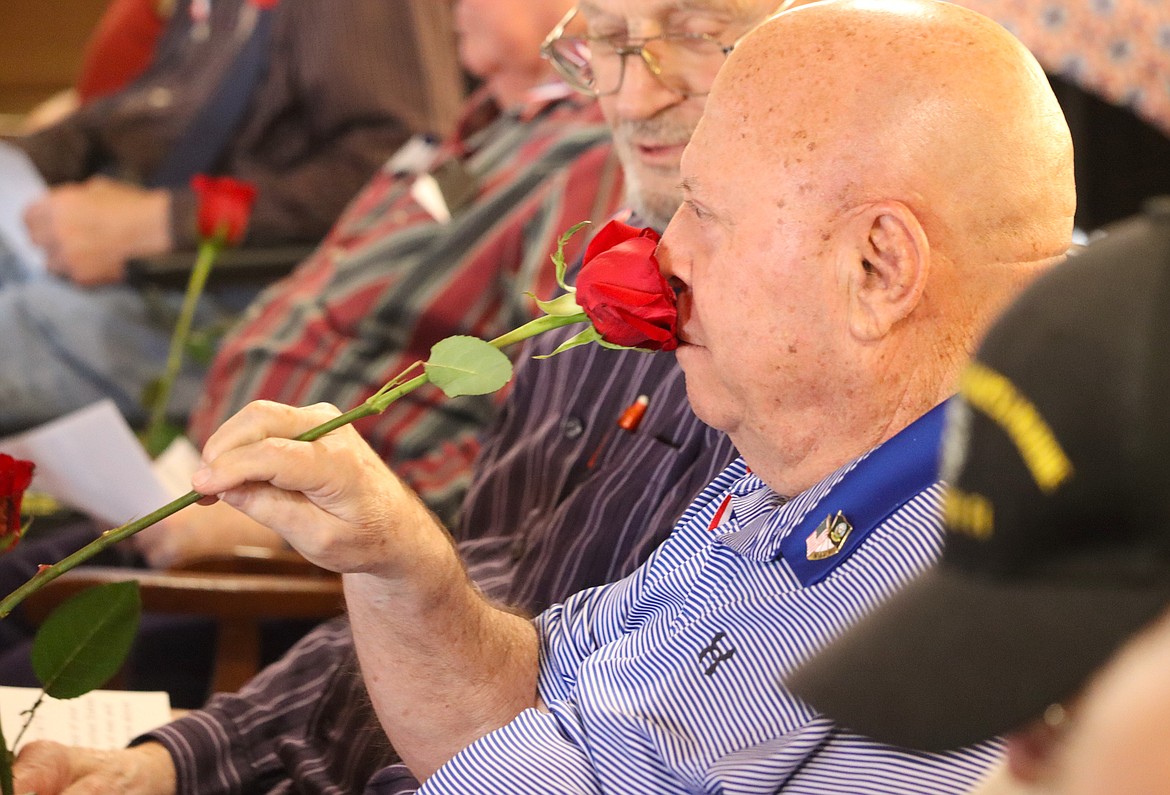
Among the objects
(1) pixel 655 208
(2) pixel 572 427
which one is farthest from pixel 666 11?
(2) pixel 572 427

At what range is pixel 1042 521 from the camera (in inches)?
17.9

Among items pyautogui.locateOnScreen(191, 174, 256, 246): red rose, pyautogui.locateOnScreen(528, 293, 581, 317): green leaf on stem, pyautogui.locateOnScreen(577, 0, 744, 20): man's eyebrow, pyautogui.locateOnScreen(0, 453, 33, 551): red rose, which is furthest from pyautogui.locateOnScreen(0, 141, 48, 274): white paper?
pyautogui.locateOnScreen(528, 293, 581, 317): green leaf on stem

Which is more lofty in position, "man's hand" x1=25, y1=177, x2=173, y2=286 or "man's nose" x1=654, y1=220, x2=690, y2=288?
"man's nose" x1=654, y1=220, x2=690, y2=288

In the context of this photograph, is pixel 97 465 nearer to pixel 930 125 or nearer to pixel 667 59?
pixel 667 59

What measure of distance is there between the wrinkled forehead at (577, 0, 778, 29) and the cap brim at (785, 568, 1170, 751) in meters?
0.95

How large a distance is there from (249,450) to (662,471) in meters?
0.46

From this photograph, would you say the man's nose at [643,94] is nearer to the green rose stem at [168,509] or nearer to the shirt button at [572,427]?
the shirt button at [572,427]

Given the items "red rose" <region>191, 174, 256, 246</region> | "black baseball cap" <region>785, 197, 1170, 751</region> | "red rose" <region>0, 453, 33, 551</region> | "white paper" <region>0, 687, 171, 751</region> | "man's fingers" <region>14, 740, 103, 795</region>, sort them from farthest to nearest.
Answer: "red rose" <region>191, 174, 256, 246</region>
"white paper" <region>0, 687, 171, 751</region>
"man's fingers" <region>14, 740, 103, 795</region>
"red rose" <region>0, 453, 33, 551</region>
"black baseball cap" <region>785, 197, 1170, 751</region>

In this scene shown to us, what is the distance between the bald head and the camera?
871 mm

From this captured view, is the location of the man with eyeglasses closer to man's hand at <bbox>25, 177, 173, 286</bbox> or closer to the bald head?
the bald head

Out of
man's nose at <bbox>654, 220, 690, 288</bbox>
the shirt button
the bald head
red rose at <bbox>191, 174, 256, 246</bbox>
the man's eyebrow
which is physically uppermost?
the bald head

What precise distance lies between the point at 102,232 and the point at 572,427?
5.49 ft

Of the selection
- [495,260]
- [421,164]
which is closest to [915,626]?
[495,260]

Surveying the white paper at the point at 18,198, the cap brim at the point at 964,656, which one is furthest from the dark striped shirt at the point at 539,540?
the white paper at the point at 18,198
